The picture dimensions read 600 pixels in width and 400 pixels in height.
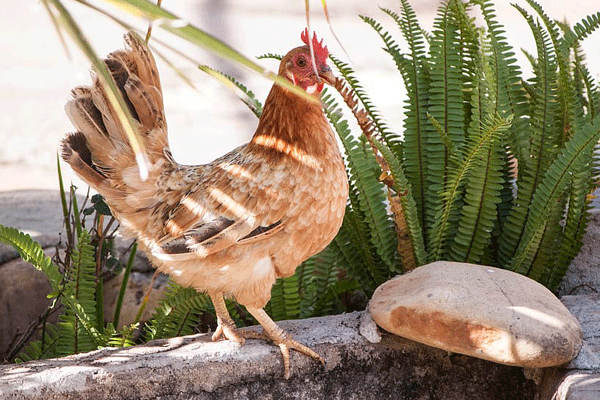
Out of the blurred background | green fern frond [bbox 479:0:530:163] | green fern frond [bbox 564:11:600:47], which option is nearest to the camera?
green fern frond [bbox 479:0:530:163]

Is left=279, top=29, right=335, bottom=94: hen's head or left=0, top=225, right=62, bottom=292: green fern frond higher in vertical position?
left=279, top=29, right=335, bottom=94: hen's head

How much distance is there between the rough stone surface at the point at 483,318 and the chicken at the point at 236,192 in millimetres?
291

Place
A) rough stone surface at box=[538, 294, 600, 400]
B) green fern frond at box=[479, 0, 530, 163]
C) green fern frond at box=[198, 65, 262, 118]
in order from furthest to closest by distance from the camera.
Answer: green fern frond at box=[479, 0, 530, 163], rough stone surface at box=[538, 294, 600, 400], green fern frond at box=[198, 65, 262, 118]

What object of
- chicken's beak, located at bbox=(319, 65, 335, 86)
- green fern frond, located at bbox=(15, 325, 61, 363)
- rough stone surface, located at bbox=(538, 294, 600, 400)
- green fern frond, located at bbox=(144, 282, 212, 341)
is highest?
chicken's beak, located at bbox=(319, 65, 335, 86)

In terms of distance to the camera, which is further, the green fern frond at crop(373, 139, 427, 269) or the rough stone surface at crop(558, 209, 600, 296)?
the rough stone surface at crop(558, 209, 600, 296)

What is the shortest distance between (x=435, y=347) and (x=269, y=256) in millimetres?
580

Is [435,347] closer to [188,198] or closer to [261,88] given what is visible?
[188,198]

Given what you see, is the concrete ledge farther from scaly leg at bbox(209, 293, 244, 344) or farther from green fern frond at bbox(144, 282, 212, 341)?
green fern frond at bbox(144, 282, 212, 341)

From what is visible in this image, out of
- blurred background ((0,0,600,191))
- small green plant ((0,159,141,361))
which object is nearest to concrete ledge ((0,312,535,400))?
small green plant ((0,159,141,361))

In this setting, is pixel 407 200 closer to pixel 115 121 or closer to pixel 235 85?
pixel 115 121

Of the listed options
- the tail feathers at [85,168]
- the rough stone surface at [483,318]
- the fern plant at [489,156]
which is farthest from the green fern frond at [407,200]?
the tail feathers at [85,168]

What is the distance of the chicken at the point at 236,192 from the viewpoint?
2174 millimetres

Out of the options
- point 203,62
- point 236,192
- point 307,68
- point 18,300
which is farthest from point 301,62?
point 203,62

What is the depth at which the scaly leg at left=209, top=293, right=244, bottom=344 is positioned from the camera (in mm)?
2316
